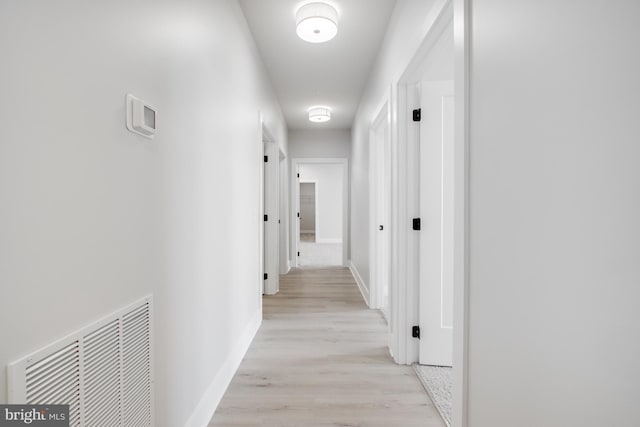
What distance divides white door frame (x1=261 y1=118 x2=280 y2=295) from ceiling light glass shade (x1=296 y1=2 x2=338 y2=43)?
6.09 feet

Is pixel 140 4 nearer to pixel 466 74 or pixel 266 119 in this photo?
pixel 466 74

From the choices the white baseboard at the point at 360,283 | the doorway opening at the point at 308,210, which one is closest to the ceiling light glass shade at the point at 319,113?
the white baseboard at the point at 360,283

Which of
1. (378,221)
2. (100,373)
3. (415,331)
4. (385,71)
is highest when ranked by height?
(385,71)

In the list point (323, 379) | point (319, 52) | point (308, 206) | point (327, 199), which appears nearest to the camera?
point (323, 379)

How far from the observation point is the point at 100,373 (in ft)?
2.99

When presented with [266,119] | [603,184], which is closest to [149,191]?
[603,184]

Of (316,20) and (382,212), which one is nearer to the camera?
(316,20)

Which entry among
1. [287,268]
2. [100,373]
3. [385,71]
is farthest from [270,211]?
[100,373]

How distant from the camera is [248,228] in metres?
2.84

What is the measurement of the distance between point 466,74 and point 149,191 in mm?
1190

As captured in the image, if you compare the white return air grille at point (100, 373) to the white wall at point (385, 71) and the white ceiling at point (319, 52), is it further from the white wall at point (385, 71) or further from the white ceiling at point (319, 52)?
the white ceiling at point (319, 52)

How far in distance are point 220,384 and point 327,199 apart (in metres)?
9.15

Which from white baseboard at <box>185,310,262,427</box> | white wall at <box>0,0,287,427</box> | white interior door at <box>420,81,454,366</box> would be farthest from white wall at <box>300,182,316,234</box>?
white wall at <box>0,0,287,427</box>

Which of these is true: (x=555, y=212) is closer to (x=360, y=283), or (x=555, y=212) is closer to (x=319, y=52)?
(x=319, y=52)
